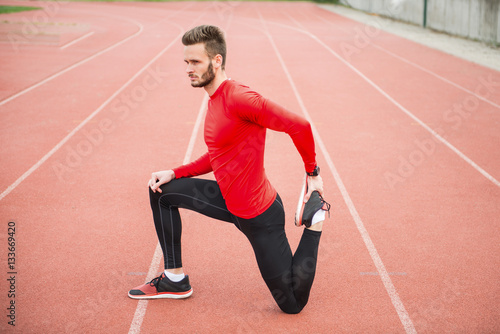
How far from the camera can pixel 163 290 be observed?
3.46m

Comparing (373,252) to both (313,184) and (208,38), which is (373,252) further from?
(208,38)

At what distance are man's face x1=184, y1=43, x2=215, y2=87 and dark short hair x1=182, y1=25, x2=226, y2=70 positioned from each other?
1.0 inches

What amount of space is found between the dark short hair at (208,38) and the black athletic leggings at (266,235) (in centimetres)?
87

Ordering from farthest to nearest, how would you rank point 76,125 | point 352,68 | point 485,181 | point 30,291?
point 352,68 → point 76,125 → point 485,181 → point 30,291

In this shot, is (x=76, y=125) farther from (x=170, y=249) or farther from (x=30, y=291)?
(x=170, y=249)

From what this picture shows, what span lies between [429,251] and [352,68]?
9.66 metres

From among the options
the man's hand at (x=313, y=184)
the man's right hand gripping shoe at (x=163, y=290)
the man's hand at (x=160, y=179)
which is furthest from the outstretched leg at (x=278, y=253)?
the man's right hand gripping shoe at (x=163, y=290)

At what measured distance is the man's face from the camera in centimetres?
279

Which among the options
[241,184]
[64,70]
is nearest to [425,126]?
[241,184]

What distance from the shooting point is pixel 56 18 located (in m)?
24.0

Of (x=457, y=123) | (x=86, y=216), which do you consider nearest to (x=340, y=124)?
(x=457, y=123)

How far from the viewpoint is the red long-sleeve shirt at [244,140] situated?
2.70m

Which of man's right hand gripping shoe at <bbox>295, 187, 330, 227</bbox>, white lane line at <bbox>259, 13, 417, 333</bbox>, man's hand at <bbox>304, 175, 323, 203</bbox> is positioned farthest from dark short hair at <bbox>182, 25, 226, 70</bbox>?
white lane line at <bbox>259, 13, 417, 333</bbox>

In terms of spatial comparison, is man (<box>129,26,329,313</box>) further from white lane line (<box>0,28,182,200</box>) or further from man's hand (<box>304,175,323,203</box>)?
white lane line (<box>0,28,182,200</box>)
